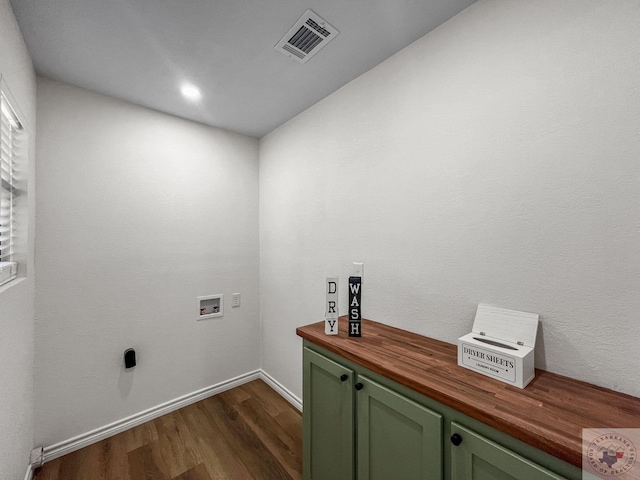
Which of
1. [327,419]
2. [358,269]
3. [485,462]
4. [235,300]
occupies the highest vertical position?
[358,269]

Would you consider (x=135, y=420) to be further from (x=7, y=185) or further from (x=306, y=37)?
(x=306, y=37)

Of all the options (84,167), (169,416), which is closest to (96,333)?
(169,416)

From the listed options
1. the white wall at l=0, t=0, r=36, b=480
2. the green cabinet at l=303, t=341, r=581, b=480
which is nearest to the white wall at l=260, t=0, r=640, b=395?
the green cabinet at l=303, t=341, r=581, b=480

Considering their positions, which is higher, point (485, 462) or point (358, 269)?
point (358, 269)

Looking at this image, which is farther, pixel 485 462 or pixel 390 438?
pixel 390 438

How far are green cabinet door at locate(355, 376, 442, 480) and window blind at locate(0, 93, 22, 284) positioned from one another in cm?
175

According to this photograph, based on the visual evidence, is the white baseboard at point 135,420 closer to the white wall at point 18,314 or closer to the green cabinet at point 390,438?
the white wall at point 18,314

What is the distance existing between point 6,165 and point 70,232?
59cm

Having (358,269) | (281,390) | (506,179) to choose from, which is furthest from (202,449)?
(506,179)

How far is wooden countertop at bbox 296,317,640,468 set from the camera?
2.37 feet

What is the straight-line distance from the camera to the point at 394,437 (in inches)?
42.3

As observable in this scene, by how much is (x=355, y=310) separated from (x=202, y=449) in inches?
60.1

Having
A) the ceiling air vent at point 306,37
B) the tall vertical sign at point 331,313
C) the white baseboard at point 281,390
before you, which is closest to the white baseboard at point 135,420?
the white baseboard at point 281,390

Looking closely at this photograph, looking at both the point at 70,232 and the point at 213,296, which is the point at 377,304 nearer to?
the point at 213,296
